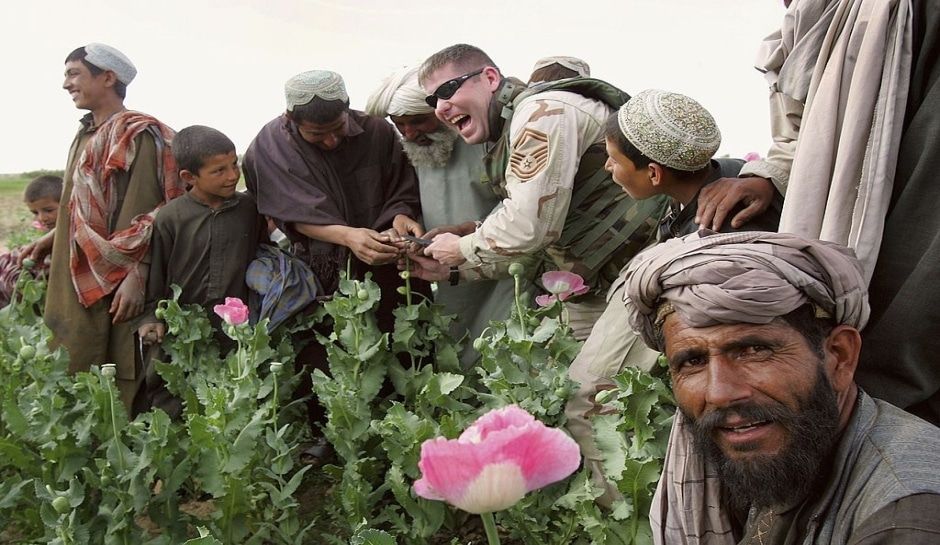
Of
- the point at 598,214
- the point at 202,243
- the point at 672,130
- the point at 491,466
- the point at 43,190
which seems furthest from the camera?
the point at 43,190

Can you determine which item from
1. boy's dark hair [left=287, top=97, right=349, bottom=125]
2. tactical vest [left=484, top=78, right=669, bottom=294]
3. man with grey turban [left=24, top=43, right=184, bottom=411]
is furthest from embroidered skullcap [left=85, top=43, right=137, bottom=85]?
tactical vest [left=484, top=78, right=669, bottom=294]

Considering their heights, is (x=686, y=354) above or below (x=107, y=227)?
above

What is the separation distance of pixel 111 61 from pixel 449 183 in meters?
2.07

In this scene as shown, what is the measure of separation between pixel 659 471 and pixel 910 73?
119cm

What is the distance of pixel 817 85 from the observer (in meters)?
2.14

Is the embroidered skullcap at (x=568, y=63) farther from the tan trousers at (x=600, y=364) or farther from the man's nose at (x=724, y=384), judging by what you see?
the man's nose at (x=724, y=384)

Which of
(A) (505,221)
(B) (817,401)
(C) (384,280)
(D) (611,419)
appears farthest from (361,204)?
(B) (817,401)

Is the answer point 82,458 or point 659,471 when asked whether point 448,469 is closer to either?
point 659,471

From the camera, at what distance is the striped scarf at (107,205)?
411 centimetres

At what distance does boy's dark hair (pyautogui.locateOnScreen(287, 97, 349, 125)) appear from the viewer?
3.71 metres

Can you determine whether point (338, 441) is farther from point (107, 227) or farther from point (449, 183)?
point (107, 227)

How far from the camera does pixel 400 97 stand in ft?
12.3

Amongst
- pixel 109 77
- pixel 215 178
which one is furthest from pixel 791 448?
pixel 109 77

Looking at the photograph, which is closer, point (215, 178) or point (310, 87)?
point (310, 87)
